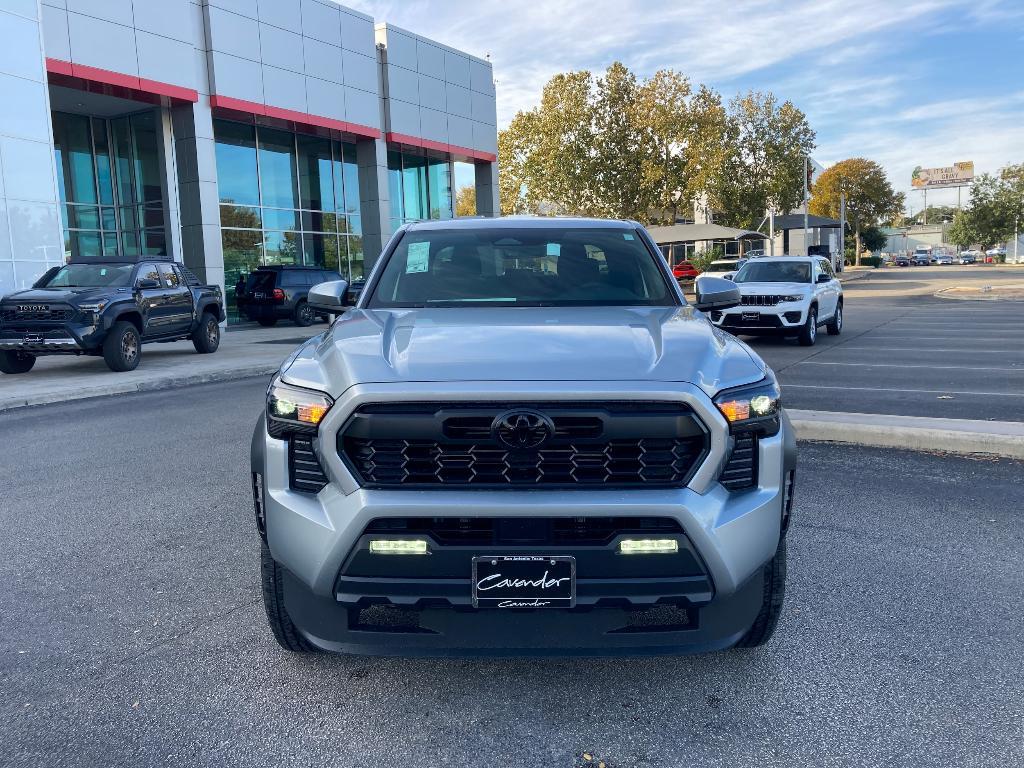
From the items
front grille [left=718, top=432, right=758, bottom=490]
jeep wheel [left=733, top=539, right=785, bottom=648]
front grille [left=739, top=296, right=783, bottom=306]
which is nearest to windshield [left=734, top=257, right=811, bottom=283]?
front grille [left=739, top=296, right=783, bottom=306]

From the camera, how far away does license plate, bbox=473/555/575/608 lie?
8.59ft

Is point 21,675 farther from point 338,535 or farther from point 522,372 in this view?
point 522,372

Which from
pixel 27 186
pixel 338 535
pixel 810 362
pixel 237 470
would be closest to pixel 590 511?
pixel 338 535

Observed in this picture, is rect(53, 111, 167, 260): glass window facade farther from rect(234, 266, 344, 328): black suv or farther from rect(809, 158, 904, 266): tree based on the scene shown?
rect(809, 158, 904, 266): tree

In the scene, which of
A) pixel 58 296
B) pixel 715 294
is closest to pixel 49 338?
pixel 58 296

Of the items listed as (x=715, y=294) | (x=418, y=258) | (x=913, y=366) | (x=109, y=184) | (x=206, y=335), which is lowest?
(x=913, y=366)

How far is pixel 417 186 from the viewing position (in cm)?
3388

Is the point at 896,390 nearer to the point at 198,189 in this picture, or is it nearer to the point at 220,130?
the point at 198,189

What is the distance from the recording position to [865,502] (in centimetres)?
544

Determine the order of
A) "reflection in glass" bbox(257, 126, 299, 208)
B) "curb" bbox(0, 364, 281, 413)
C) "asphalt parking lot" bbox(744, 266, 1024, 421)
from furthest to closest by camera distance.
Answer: "reflection in glass" bbox(257, 126, 299, 208) → "curb" bbox(0, 364, 281, 413) → "asphalt parking lot" bbox(744, 266, 1024, 421)

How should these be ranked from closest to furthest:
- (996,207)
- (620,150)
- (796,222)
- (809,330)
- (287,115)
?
(809,330) → (287,115) → (620,150) → (796,222) → (996,207)

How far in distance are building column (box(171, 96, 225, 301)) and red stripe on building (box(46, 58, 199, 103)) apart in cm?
62

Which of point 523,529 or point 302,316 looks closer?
point 523,529

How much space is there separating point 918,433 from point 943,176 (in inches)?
7416
